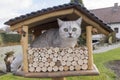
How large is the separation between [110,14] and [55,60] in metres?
34.7

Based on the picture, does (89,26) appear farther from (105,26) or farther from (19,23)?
(19,23)

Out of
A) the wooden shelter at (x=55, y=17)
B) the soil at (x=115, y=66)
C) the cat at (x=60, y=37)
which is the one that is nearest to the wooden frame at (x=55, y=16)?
the wooden shelter at (x=55, y=17)

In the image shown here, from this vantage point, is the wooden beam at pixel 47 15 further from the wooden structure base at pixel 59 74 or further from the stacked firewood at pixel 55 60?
the wooden structure base at pixel 59 74

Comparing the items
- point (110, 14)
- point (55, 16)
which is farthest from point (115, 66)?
point (110, 14)

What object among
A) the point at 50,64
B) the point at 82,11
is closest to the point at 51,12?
the point at 82,11

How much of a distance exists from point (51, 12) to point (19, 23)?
1.64ft

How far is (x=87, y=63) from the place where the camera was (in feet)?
13.7

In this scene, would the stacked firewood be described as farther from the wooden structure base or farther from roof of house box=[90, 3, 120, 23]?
roof of house box=[90, 3, 120, 23]

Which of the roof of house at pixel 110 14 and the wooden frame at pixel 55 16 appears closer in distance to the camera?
the wooden frame at pixel 55 16

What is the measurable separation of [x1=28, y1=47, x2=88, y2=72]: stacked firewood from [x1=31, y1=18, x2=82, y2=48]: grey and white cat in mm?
134

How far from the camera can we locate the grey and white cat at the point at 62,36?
410cm

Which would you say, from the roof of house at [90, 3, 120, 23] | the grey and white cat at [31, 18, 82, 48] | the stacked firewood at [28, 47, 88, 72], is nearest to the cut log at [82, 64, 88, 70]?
the stacked firewood at [28, 47, 88, 72]

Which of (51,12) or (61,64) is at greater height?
(51,12)

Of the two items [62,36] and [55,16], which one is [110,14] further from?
[62,36]
